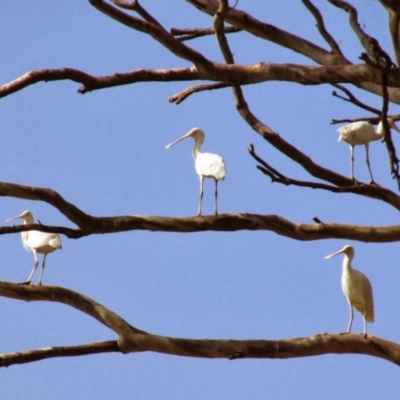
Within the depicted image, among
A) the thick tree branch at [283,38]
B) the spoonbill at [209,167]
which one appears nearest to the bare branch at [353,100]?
the thick tree branch at [283,38]

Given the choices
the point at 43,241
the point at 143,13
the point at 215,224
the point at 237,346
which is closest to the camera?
the point at 143,13

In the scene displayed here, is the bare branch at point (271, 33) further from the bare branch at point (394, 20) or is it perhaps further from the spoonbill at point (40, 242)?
the spoonbill at point (40, 242)

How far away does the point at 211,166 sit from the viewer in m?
9.20

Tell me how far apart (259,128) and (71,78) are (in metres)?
1.36

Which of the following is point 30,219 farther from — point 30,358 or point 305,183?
point 305,183

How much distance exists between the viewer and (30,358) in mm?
6434

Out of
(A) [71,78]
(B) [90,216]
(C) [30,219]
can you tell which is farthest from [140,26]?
(C) [30,219]

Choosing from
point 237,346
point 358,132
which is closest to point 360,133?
point 358,132

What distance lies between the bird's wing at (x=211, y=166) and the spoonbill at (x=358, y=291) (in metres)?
1.31

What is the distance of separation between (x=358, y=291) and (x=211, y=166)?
67.0 inches

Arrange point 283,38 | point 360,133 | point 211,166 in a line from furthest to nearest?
point 211,166
point 360,133
point 283,38

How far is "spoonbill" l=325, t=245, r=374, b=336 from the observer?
858 cm

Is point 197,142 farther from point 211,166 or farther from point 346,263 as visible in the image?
point 346,263

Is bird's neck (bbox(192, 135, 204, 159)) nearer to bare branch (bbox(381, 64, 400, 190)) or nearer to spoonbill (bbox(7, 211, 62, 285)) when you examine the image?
spoonbill (bbox(7, 211, 62, 285))
